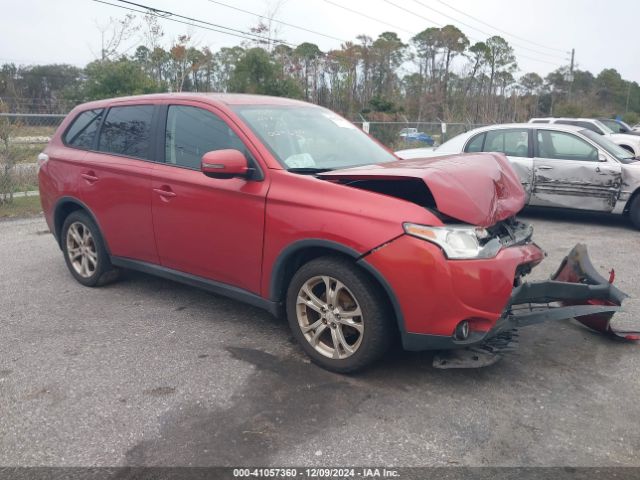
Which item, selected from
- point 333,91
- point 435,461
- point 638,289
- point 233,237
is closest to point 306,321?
point 233,237

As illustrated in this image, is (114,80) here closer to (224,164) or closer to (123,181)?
(123,181)

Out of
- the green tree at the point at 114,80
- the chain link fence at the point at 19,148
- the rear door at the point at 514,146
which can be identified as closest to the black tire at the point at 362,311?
the rear door at the point at 514,146

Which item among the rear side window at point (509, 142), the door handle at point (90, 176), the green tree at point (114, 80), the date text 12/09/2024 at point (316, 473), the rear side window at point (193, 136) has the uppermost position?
the green tree at point (114, 80)

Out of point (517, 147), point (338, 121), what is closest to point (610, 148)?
point (517, 147)

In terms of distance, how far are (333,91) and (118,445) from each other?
26.6 meters

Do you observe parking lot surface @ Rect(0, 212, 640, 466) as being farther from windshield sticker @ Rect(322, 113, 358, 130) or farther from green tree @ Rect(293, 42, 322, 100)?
green tree @ Rect(293, 42, 322, 100)

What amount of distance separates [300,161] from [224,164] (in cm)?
59

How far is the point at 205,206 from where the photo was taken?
4.10 metres

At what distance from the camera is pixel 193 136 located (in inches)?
172

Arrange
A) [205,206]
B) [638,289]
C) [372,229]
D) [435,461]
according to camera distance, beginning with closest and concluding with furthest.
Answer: [435,461] → [372,229] → [205,206] → [638,289]

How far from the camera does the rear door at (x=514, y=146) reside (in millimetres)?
8727

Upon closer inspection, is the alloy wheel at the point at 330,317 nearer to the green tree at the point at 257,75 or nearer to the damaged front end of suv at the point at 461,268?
the damaged front end of suv at the point at 461,268

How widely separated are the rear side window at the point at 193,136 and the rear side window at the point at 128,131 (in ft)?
0.89

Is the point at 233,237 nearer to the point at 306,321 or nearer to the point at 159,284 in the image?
the point at 306,321
